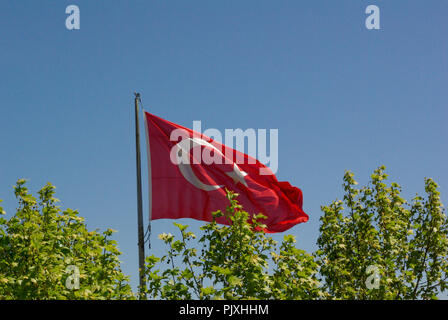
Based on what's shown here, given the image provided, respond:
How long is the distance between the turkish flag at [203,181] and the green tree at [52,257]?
Result: 2705mm

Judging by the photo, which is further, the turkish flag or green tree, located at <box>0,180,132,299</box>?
the turkish flag

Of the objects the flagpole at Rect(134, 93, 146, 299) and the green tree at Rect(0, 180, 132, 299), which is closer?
the green tree at Rect(0, 180, 132, 299)

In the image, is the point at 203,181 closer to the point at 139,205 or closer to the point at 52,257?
the point at 139,205

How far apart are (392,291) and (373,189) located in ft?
11.7

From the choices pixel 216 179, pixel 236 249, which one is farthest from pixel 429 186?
pixel 236 249

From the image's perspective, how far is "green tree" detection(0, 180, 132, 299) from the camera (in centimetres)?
1284

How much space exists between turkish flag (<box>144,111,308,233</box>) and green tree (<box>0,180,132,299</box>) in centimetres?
270

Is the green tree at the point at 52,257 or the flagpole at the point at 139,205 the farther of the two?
the flagpole at the point at 139,205

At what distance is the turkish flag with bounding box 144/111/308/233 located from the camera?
1803cm

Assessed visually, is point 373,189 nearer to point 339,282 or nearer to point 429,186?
point 429,186

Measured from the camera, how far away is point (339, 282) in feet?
57.0

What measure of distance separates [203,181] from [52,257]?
6.03 metres

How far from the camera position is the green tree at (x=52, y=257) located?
12844 millimetres
